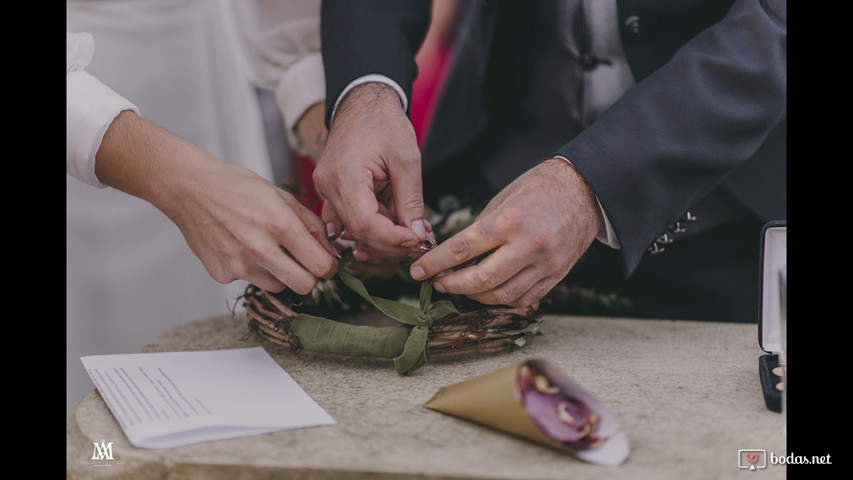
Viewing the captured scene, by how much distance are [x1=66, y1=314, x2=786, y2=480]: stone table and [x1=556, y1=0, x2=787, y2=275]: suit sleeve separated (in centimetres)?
17

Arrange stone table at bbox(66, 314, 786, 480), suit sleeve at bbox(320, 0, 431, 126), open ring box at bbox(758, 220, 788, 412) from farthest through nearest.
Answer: suit sleeve at bbox(320, 0, 431, 126)
open ring box at bbox(758, 220, 788, 412)
stone table at bbox(66, 314, 786, 480)

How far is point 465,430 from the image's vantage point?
2.08 feet

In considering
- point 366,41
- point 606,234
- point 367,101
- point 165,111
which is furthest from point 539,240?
point 165,111

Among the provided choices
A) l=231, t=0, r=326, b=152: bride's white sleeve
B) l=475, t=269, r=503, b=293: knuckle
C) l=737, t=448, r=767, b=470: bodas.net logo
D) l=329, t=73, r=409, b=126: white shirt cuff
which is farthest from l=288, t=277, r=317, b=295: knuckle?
l=231, t=0, r=326, b=152: bride's white sleeve

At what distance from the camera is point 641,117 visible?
2.86 ft

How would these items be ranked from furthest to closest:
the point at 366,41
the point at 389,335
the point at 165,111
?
the point at 165,111, the point at 366,41, the point at 389,335

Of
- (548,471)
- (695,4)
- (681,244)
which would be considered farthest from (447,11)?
(548,471)

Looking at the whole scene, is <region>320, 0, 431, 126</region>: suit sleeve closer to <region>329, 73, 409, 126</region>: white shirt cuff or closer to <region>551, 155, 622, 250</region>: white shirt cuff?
<region>329, 73, 409, 126</region>: white shirt cuff

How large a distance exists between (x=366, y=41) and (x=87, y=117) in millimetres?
466

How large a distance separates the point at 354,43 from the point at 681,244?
2.46 feet

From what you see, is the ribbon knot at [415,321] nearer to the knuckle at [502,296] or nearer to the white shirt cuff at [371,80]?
the knuckle at [502,296]

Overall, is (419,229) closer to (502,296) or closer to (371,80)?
(502,296)

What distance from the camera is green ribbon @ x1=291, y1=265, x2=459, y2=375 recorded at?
31.4 inches

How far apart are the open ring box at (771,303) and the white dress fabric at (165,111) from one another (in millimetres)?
990
